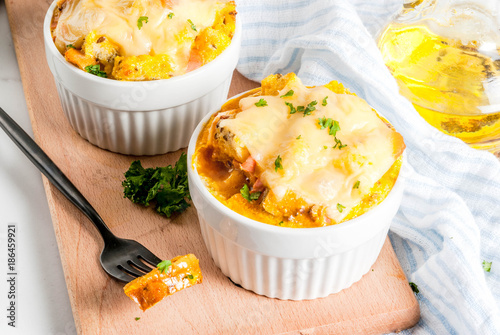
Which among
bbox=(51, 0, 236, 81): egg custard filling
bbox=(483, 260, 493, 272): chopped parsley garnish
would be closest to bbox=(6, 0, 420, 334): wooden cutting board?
bbox=(483, 260, 493, 272): chopped parsley garnish

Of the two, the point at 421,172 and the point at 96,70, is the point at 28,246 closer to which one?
the point at 96,70

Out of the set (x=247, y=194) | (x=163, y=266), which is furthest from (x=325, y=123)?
(x=163, y=266)

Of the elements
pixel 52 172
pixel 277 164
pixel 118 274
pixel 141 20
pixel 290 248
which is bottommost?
pixel 118 274

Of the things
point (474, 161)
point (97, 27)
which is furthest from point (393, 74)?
point (97, 27)

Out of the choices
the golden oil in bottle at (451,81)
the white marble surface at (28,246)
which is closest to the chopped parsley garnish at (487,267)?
the golden oil in bottle at (451,81)

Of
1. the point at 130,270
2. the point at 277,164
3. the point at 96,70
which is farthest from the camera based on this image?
the point at 96,70

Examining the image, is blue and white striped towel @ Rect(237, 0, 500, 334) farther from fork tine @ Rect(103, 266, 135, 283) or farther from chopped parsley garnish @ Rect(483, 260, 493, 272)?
fork tine @ Rect(103, 266, 135, 283)

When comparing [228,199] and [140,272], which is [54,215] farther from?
[228,199]
